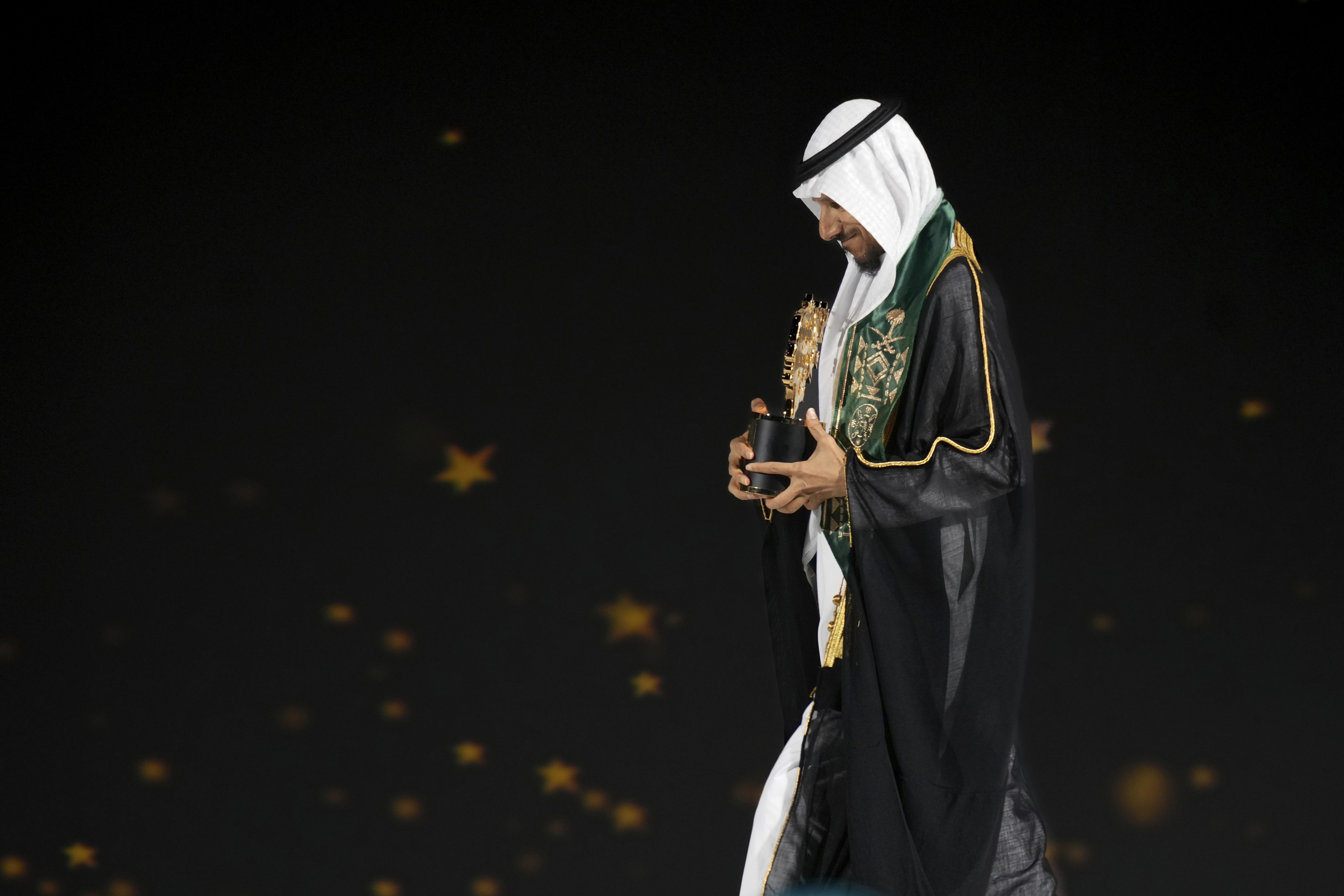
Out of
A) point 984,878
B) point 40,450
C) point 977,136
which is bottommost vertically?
point 984,878

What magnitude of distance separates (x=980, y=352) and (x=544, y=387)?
1169mm

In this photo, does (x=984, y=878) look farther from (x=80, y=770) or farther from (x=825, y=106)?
(x=80, y=770)

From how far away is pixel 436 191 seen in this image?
2670mm

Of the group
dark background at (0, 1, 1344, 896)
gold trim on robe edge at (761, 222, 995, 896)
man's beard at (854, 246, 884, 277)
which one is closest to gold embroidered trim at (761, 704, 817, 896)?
gold trim on robe edge at (761, 222, 995, 896)

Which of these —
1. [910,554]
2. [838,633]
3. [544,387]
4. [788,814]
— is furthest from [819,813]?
[544,387]

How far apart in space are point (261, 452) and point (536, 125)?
84cm

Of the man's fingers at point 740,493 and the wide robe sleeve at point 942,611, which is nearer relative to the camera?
the wide robe sleeve at point 942,611

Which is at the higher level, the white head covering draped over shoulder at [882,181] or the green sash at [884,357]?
the white head covering draped over shoulder at [882,181]

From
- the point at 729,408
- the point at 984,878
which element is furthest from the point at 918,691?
the point at 729,408

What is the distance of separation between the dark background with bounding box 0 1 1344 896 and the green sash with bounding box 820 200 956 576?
2.93 ft

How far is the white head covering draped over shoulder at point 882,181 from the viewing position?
1.75 metres

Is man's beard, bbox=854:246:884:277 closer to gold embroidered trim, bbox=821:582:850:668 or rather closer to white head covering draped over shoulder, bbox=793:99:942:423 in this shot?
white head covering draped over shoulder, bbox=793:99:942:423

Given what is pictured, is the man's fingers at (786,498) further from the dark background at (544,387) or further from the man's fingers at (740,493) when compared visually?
the dark background at (544,387)

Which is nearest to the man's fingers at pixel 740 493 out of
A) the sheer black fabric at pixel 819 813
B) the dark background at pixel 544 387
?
the sheer black fabric at pixel 819 813
